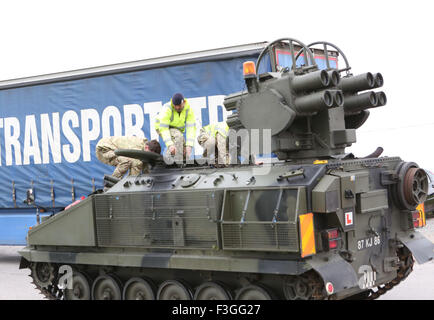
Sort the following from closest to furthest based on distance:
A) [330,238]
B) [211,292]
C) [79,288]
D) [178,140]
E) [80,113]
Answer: [330,238], [211,292], [79,288], [178,140], [80,113]

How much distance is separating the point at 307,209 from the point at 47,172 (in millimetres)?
8487

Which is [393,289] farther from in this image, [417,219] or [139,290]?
[139,290]

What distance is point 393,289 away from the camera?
33.0 ft

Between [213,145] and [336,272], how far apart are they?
457 cm

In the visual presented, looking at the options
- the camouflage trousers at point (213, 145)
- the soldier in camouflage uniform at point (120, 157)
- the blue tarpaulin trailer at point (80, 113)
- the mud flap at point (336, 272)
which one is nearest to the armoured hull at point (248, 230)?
the mud flap at point (336, 272)

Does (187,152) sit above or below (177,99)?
below

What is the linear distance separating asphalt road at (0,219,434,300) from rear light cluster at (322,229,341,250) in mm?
2708

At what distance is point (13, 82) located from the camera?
1453 cm

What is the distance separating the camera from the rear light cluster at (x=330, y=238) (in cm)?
704

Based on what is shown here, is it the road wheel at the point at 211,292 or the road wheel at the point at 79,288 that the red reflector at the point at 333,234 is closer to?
the road wheel at the point at 211,292

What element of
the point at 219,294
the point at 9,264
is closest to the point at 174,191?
the point at 219,294

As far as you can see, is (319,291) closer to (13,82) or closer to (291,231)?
(291,231)

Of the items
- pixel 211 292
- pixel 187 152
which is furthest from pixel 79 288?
pixel 187 152

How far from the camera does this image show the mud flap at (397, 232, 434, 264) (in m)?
8.07
